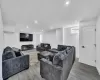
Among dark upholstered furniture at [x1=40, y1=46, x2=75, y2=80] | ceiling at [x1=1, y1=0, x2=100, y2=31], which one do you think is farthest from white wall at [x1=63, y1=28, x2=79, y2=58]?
dark upholstered furniture at [x1=40, y1=46, x2=75, y2=80]

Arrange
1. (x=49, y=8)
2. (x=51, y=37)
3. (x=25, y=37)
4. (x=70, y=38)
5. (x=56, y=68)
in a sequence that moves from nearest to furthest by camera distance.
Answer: (x=56, y=68) → (x=49, y=8) → (x=70, y=38) → (x=51, y=37) → (x=25, y=37)

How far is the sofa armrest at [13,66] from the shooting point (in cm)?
209

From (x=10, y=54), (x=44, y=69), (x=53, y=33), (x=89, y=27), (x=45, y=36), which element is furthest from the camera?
(x=45, y=36)

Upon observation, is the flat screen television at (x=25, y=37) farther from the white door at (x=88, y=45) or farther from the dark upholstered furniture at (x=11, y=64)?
the white door at (x=88, y=45)

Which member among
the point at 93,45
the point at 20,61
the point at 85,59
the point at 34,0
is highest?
the point at 34,0

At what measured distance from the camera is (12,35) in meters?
6.32

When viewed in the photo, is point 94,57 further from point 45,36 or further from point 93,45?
point 45,36

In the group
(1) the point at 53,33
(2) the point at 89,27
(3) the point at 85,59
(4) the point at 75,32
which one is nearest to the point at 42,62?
(3) the point at 85,59

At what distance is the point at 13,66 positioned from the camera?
2311mm

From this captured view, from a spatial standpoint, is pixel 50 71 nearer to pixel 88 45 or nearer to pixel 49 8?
pixel 49 8

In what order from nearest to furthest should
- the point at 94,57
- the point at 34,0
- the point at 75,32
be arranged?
the point at 34,0, the point at 94,57, the point at 75,32

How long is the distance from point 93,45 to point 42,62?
9.56 ft

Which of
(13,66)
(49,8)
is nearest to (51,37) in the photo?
(49,8)

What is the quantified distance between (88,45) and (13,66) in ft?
12.6
